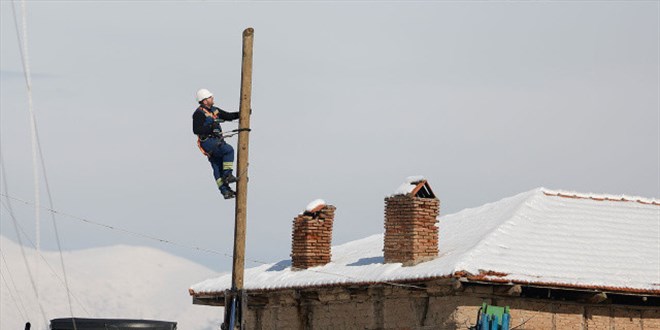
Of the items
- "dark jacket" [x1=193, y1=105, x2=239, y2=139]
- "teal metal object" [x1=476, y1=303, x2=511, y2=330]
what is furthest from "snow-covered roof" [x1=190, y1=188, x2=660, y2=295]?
"dark jacket" [x1=193, y1=105, x2=239, y2=139]

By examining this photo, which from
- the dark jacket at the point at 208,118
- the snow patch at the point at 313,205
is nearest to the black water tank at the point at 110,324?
the dark jacket at the point at 208,118

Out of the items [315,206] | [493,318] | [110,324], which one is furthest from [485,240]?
[110,324]

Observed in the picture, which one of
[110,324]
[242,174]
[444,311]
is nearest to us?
[242,174]

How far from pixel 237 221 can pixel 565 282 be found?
20.5 ft

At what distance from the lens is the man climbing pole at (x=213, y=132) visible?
22.1m

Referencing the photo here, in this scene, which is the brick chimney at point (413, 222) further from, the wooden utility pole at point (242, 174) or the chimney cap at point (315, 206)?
the wooden utility pole at point (242, 174)

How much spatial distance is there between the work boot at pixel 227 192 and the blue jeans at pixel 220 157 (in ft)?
0.09

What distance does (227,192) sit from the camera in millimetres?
21766

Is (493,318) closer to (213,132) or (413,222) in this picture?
(413,222)

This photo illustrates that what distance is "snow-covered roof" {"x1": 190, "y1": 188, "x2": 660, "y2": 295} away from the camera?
956 inches

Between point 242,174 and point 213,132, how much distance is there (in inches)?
48.6

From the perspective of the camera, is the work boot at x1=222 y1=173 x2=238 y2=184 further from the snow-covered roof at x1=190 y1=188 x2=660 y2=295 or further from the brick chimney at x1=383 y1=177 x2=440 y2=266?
the brick chimney at x1=383 y1=177 x2=440 y2=266

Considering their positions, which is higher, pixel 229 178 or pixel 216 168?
pixel 216 168

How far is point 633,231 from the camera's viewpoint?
27875 millimetres
